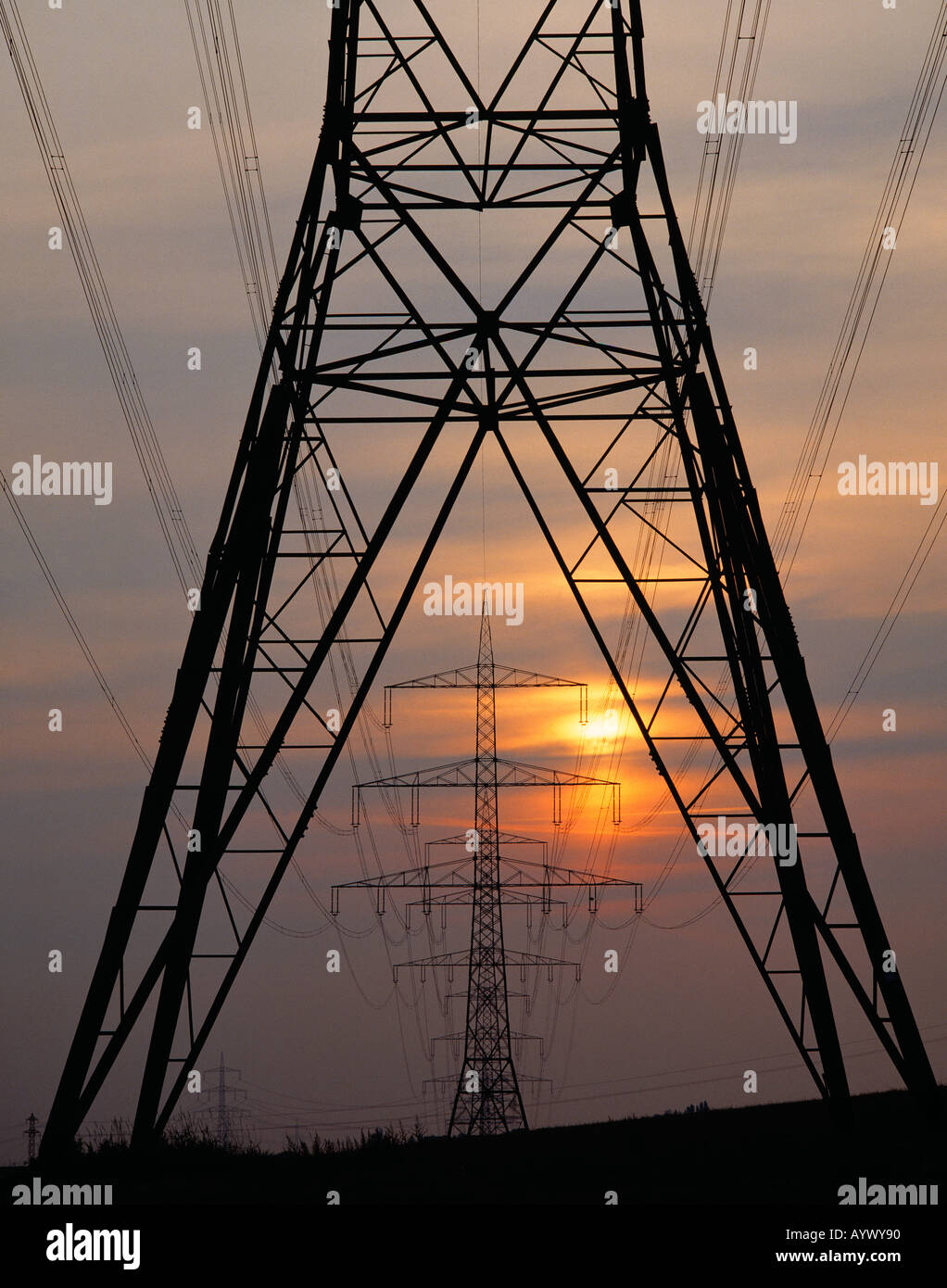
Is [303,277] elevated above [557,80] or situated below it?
below

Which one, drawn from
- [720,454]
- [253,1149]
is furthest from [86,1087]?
[720,454]

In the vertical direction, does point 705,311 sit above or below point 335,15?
below

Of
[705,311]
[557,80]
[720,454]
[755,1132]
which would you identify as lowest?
[755,1132]

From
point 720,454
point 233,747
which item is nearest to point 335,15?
point 720,454

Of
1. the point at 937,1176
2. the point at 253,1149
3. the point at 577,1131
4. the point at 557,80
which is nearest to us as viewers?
the point at 937,1176
